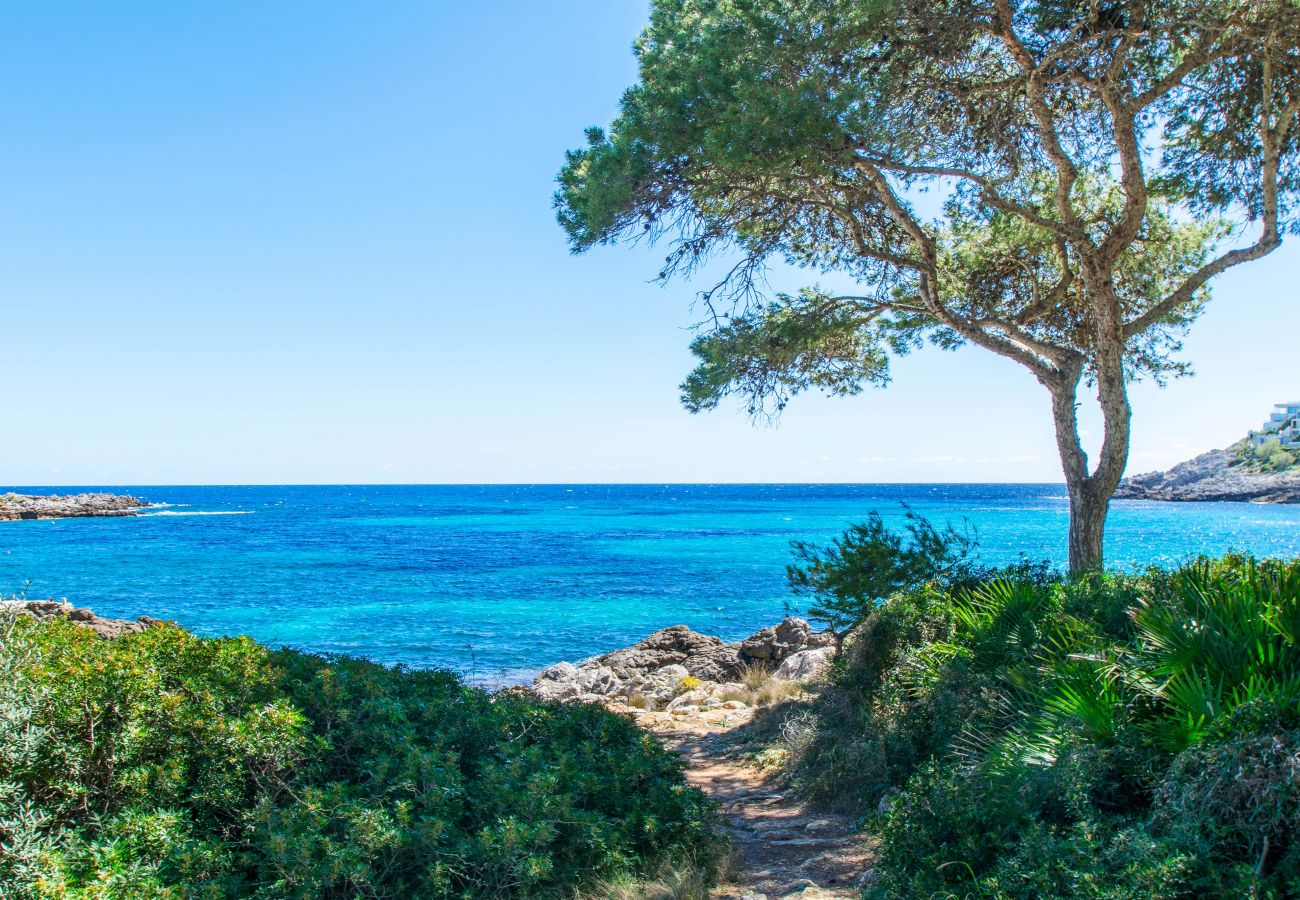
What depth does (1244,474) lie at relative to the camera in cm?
11225

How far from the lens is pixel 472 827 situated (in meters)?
4.95

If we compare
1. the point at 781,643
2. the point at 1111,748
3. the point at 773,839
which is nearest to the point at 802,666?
the point at 781,643

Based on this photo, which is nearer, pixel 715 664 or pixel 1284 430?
pixel 715 664

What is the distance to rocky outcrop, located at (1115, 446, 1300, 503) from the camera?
9869 centimetres

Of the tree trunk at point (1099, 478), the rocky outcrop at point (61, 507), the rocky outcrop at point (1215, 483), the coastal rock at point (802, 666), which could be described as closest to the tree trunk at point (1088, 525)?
the tree trunk at point (1099, 478)

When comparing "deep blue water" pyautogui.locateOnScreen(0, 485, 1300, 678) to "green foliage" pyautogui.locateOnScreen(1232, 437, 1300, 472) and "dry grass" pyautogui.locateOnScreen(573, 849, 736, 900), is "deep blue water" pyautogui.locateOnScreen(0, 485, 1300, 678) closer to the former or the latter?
"dry grass" pyautogui.locateOnScreen(573, 849, 736, 900)

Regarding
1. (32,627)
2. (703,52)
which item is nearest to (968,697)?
(32,627)

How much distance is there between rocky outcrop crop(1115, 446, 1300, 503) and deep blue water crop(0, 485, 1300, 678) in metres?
26.4

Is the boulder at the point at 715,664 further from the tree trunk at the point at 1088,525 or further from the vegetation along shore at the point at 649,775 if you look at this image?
the vegetation along shore at the point at 649,775

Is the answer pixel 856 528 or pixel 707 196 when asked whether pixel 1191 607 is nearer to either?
pixel 856 528

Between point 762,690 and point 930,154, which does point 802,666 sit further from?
point 930,154

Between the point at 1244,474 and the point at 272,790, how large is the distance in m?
136

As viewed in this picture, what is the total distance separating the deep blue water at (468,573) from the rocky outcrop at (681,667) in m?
2.28

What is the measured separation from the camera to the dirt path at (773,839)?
17.7 ft
